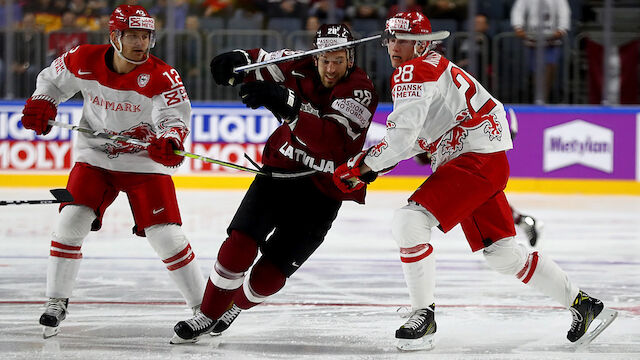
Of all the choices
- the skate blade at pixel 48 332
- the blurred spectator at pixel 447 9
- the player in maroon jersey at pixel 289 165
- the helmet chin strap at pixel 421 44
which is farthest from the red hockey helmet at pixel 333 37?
the blurred spectator at pixel 447 9

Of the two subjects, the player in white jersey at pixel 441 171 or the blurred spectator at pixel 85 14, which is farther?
the blurred spectator at pixel 85 14

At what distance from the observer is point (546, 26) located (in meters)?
9.53

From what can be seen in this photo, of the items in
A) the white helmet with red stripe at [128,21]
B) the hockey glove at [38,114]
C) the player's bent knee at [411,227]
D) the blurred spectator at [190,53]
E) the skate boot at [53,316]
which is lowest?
the skate boot at [53,316]

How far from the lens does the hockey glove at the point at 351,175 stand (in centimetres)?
363

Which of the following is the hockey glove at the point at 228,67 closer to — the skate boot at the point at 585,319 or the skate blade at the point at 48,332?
the skate blade at the point at 48,332

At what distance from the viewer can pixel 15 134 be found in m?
9.45

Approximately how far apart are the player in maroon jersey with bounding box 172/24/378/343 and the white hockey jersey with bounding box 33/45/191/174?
225 mm

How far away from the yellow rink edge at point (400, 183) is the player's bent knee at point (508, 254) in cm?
555

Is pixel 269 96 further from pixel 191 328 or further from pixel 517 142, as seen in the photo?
pixel 517 142

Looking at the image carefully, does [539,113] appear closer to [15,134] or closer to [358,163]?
[15,134]

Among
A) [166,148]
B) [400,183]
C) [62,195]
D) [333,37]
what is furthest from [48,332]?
[400,183]

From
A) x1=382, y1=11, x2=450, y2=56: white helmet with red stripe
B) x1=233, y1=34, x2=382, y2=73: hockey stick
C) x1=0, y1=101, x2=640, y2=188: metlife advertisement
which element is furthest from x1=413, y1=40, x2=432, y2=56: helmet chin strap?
x1=0, y1=101, x2=640, y2=188: metlife advertisement

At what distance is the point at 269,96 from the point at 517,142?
6.23 metres

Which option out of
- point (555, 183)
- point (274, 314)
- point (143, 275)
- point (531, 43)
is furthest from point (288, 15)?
point (274, 314)
